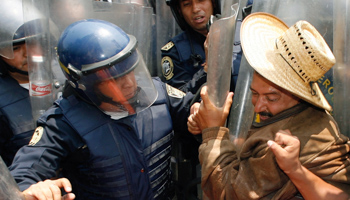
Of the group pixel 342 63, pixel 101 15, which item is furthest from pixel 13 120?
pixel 342 63

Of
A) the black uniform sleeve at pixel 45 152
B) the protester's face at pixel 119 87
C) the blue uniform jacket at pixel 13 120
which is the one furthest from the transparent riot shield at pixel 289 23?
the blue uniform jacket at pixel 13 120

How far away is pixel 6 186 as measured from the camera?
1.00 meters

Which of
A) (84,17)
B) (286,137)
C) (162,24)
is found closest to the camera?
(286,137)

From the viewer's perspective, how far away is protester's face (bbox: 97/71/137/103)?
170 cm

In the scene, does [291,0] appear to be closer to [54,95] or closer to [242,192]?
[242,192]

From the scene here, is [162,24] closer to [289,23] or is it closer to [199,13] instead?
[199,13]

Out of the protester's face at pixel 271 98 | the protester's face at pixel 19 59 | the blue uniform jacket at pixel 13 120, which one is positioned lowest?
the blue uniform jacket at pixel 13 120

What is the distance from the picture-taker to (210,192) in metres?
1.52

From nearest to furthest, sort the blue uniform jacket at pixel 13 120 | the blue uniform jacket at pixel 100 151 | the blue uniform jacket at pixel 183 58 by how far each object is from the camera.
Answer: the blue uniform jacket at pixel 100 151 < the blue uniform jacket at pixel 13 120 < the blue uniform jacket at pixel 183 58

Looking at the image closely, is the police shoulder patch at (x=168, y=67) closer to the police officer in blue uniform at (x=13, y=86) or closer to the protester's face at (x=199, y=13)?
the protester's face at (x=199, y=13)

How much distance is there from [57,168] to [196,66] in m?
1.43

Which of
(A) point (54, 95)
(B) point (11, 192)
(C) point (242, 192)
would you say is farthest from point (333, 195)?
Answer: (A) point (54, 95)

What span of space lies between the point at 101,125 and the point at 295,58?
1090 mm

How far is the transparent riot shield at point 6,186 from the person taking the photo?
976mm
